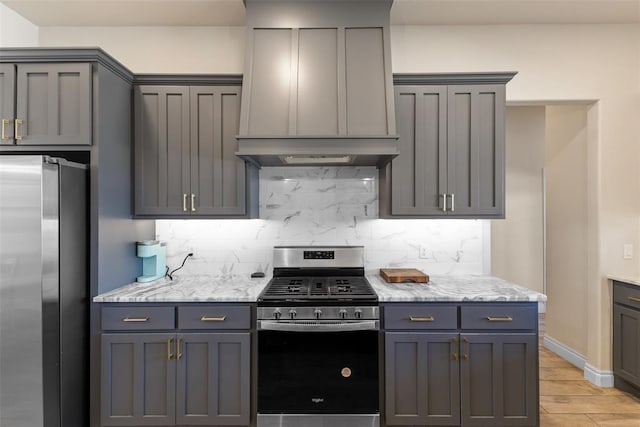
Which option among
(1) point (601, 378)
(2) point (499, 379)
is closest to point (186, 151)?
(2) point (499, 379)

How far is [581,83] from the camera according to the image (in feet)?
9.60

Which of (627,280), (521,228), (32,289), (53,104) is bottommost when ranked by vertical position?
(627,280)

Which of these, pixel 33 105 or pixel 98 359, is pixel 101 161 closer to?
pixel 33 105

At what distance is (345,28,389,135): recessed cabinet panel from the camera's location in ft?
7.57

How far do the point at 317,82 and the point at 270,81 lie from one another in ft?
1.04

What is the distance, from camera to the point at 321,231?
9.66 feet

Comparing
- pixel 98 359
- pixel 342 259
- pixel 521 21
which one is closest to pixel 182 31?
pixel 342 259

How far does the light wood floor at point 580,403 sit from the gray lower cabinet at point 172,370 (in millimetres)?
2167

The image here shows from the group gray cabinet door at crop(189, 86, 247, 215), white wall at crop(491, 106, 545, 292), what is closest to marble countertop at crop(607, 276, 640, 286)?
white wall at crop(491, 106, 545, 292)

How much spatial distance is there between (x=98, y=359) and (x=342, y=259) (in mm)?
1777

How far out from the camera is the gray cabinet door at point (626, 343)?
2682mm

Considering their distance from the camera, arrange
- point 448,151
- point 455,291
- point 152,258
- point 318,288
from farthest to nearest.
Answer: point 152,258 < point 448,151 < point 318,288 < point 455,291

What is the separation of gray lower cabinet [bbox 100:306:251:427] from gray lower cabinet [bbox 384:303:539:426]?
0.94 meters

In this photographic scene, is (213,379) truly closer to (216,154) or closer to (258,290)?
(258,290)
